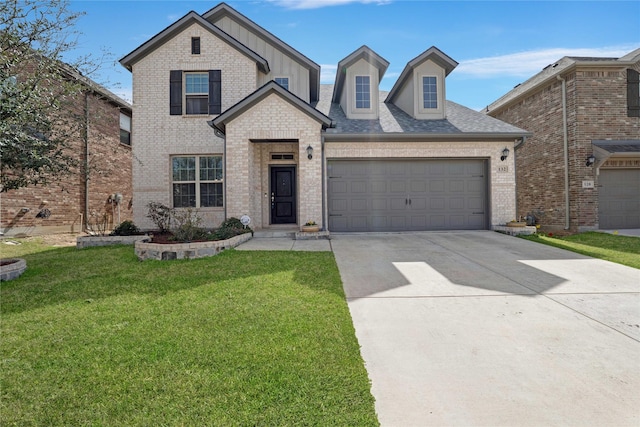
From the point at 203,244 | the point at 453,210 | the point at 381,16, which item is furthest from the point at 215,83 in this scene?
the point at 453,210

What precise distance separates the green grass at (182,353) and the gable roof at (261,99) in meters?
5.90

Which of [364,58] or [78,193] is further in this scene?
[78,193]

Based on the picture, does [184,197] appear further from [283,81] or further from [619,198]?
[619,198]

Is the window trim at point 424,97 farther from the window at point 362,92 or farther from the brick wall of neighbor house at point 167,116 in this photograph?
the brick wall of neighbor house at point 167,116

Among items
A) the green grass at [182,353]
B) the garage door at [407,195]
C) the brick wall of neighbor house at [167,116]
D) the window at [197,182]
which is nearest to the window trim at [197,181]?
the window at [197,182]

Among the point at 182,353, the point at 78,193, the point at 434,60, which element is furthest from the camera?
the point at 78,193

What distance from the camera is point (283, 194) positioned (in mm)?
11273

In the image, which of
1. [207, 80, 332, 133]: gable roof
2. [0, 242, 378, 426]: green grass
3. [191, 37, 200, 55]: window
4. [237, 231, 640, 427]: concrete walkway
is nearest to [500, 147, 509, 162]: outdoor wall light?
[237, 231, 640, 427]: concrete walkway

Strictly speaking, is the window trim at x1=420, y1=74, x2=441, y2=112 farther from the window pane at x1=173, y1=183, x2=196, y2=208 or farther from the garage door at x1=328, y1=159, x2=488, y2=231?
the window pane at x1=173, y1=183, x2=196, y2=208

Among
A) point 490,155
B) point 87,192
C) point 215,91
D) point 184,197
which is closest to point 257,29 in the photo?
point 215,91

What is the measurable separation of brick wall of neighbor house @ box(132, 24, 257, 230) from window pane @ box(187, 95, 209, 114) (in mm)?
253

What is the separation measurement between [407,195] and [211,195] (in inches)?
267

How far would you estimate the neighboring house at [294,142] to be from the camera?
9.51 meters

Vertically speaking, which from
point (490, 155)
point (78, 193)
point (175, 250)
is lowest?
point (175, 250)
